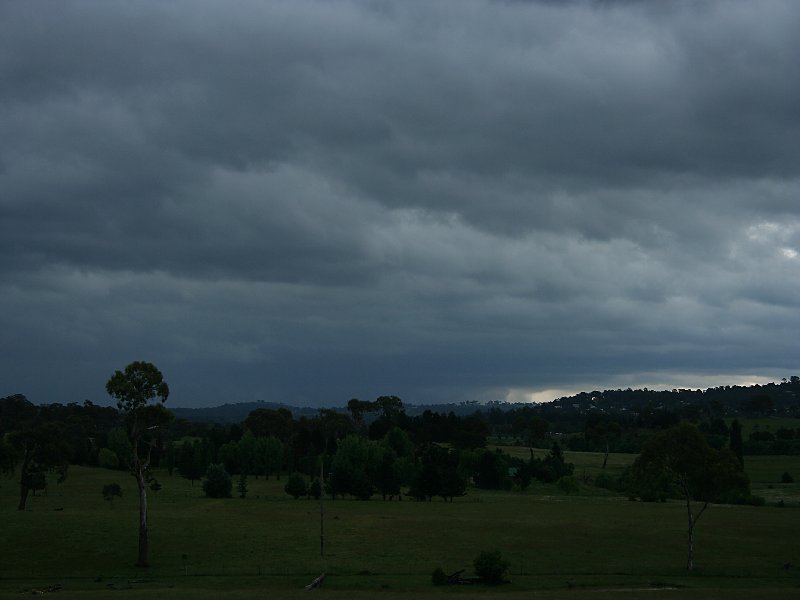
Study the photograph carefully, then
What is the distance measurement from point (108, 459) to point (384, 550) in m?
110

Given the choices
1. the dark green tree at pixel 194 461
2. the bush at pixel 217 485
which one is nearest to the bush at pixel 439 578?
the bush at pixel 217 485

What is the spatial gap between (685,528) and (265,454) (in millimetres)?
93397

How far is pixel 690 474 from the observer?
5650 cm

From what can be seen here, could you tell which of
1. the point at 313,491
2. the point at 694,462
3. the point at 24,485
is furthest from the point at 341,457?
the point at 694,462

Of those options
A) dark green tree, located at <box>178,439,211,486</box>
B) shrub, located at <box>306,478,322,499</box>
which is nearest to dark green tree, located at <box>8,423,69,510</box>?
shrub, located at <box>306,478,322,499</box>

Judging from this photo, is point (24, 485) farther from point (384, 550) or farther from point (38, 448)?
point (384, 550)

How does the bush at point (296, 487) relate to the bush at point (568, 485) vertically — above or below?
above

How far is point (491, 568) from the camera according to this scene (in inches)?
1850

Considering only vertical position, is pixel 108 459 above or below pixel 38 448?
below

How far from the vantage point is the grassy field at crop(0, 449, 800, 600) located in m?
45.3

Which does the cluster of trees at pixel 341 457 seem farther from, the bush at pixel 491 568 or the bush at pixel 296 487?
the bush at pixel 491 568

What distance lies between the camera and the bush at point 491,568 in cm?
4700

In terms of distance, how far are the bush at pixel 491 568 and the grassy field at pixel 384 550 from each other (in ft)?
3.41

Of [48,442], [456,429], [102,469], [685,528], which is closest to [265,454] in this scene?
[102,469]
